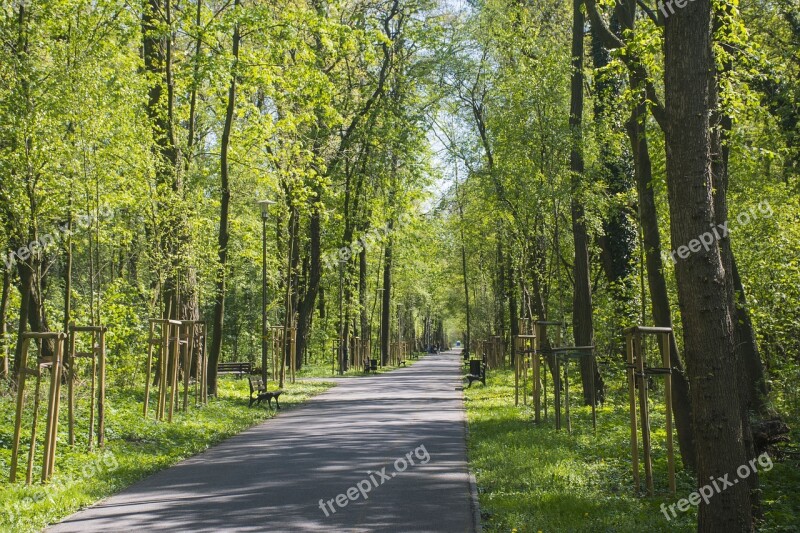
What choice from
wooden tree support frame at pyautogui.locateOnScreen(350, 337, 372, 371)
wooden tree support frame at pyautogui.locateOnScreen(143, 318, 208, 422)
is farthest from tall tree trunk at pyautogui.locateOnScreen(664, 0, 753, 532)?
wooden tree support frame at pyautogui.locateOnScreen(350, 337, 372, 371)

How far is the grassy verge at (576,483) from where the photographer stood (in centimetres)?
747

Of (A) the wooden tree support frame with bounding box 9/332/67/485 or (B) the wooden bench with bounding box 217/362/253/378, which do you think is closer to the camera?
(A) the wooden tree support frame with bounding box 9/332/67/485

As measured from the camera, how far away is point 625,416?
628 inches

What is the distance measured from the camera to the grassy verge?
747 centimetres

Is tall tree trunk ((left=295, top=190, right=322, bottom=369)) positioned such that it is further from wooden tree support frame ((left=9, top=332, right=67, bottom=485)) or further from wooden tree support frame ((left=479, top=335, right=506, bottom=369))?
wooden tree support frame ((left=9, top=332, right=67, bottom=485))

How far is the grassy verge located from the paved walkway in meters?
0.41

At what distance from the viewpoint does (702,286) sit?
6.09 metres

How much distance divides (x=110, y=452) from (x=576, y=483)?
6705 mm

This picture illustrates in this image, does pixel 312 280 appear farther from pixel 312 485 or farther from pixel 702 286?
pixel 702 286

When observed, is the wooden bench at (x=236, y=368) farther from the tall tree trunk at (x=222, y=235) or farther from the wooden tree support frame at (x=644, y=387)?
the wooden tree support frame at (x=644, y=387)

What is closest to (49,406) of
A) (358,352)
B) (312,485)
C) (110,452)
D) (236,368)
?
(110,452)

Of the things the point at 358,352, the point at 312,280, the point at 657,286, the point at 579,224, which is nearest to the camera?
the point at 657,286

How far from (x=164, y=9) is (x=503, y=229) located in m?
11.8

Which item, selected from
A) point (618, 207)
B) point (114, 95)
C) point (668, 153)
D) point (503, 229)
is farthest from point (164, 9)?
point (668, 153)
